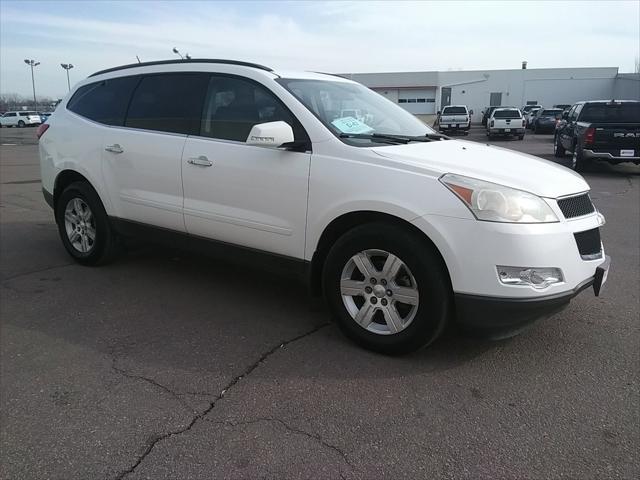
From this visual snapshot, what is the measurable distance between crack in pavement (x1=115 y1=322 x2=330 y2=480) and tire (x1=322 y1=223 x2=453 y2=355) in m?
0.37

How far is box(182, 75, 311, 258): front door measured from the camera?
12.3 ft

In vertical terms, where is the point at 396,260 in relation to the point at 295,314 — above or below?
above

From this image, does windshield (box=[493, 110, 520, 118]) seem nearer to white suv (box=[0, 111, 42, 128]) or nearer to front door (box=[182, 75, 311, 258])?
front door (box=[182, 75, 311, 258])

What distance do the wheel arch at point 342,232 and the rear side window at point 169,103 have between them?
1508 millimetres

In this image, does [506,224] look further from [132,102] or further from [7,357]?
[132,102]

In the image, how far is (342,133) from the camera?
371cm

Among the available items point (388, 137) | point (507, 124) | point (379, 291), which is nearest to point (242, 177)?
point (388, 137)

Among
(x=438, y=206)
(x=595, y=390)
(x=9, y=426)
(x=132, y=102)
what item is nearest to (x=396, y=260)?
(x=438, y=206)

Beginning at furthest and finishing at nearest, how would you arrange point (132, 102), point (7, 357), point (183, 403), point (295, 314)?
point (132, 102)
point (295, 314)
point (7, 357)
point (183, 403)

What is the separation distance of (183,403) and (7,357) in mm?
1438

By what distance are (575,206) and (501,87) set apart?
215ft

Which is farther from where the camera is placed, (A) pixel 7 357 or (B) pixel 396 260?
(A) pixel 7 357

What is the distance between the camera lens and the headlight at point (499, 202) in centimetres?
304

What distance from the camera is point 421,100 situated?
67.7 metres
